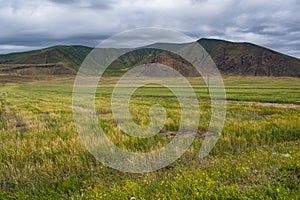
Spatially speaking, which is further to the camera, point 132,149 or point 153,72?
point 153,72

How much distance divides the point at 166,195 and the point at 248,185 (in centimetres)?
166

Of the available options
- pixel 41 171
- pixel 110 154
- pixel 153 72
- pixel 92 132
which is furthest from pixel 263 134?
pixel 153 72

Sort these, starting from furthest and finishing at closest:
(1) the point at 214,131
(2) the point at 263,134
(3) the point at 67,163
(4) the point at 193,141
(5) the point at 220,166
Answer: (1) the point at 214,131 < (2) the point at 263,134 < (4) the point at 193,141 < (3) the point at 67,163 < (5) the point at 220,166

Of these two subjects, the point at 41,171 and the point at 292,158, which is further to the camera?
the point at 41,171

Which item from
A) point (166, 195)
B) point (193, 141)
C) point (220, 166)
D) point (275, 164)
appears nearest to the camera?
point (166, 195)

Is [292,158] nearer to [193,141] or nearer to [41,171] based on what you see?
[193,141]

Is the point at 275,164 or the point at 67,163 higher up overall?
the point at 275,164

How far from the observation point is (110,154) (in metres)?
9.61

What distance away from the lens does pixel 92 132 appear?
13469mm

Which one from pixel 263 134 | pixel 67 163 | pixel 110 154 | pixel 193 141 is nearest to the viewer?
pixel 67 163

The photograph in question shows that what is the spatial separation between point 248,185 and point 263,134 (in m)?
7.03

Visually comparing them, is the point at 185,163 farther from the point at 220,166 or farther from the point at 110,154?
the point at 110,154

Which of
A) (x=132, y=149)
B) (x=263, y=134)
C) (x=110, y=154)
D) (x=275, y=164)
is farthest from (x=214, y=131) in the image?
(x=275, y=164)

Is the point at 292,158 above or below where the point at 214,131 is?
above
